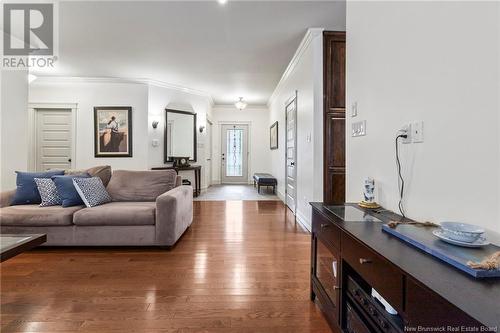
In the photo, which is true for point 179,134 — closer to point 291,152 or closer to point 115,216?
point 291,152

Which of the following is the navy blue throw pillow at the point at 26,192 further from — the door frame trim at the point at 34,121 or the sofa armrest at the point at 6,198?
the door frame trim at the point at 34,121

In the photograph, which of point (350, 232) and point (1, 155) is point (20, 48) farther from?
point (350, 232)

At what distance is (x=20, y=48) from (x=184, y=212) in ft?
11.7

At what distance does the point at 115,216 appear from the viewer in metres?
2.72

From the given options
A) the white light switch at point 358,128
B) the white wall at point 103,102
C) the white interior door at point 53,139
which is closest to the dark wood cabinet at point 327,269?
the white light switch at point 358,128

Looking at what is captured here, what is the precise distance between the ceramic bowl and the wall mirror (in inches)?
237

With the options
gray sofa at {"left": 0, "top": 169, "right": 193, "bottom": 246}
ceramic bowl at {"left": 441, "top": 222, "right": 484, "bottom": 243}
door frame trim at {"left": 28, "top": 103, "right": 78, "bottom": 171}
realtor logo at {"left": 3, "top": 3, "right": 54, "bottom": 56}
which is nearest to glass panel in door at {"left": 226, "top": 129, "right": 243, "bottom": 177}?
door frame trim at {"left": 28, "top": 103, "right": 78, "bottom": 171}

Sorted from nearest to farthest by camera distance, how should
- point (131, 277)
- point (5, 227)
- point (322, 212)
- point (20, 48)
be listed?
point (322, 212) < point (131, 277) < point (5, 227) < point (20, 48)

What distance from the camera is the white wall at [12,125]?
3477 millimetres

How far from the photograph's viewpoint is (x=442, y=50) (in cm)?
118

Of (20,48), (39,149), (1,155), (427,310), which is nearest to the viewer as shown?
(427,310)

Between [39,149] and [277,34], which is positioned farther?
[39,149]

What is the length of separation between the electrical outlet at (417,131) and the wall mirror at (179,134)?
5.70 metres

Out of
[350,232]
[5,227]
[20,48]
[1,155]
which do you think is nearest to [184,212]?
[5,227]
